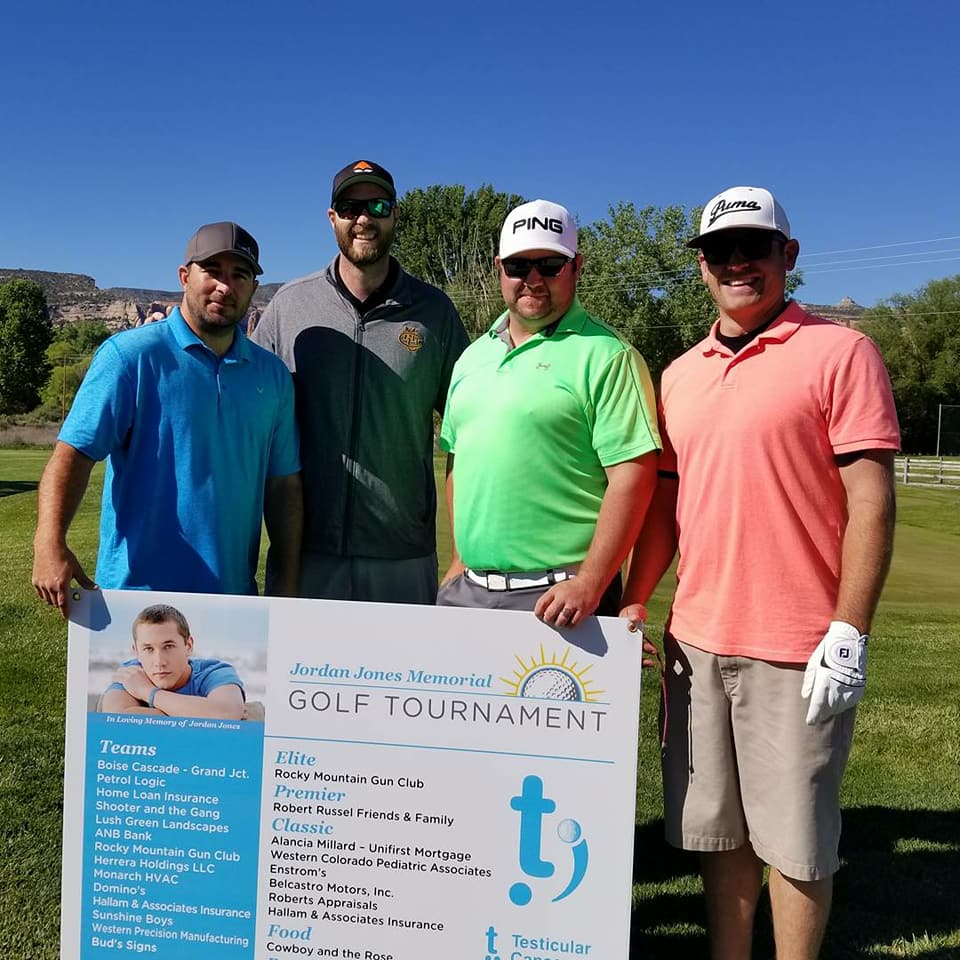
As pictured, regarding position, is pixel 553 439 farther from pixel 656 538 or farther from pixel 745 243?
pixel 745 243

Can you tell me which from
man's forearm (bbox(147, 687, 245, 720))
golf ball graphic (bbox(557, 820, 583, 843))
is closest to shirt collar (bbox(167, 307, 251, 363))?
man's forearm (bbox(147, 687, 245, 720))

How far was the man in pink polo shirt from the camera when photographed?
2859 millimetres

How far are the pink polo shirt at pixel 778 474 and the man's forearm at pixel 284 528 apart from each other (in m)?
1.54

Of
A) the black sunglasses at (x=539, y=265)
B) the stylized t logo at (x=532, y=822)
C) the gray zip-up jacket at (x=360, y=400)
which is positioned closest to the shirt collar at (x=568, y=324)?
the black sunglasses at (x=539, y=265)

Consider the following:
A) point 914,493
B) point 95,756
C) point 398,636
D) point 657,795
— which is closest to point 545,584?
point 398,636

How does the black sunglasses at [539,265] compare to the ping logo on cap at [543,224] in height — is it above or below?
below

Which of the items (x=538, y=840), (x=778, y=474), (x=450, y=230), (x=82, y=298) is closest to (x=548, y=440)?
(x=778, y=474)

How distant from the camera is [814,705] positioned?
111 inches

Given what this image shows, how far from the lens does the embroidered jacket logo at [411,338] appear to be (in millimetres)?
3846

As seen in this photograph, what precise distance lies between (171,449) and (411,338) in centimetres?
107

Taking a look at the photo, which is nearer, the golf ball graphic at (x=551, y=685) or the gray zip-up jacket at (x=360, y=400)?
the golf ball graphic at (x=551, y=685)

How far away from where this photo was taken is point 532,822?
114 inches

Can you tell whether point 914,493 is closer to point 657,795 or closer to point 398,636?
point 657,795

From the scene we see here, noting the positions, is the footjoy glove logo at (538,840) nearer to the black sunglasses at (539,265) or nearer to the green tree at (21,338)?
the black sunglasses at (539,265)
